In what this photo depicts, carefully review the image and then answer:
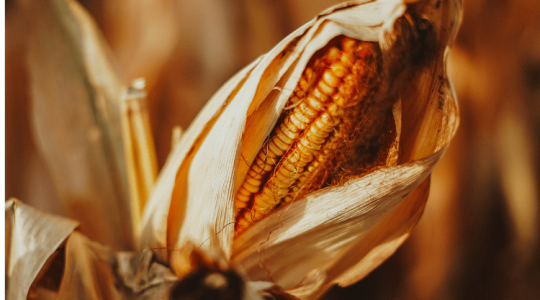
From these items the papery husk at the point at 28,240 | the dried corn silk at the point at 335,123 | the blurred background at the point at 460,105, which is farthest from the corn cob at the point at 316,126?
the papery husk at the point at 28,240

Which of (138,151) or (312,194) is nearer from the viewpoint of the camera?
(312,194)

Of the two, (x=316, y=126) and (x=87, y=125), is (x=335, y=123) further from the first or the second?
(x=87, y=125)

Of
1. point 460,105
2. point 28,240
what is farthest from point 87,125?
point 460,105

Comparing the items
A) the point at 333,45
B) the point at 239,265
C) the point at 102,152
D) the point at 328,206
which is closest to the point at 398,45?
the point at 333,45

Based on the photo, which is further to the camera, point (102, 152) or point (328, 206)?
point (102, 152)

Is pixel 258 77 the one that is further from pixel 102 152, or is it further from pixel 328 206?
pixel 102 152

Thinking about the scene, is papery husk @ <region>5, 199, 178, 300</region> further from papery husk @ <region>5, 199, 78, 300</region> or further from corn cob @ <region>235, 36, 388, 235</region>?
corn cob @ <region>235, 36, 388, 235</region>

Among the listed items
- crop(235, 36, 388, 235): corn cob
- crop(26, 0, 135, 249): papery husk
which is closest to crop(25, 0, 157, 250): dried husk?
crop(26, 0, 135, 249): papery husk
